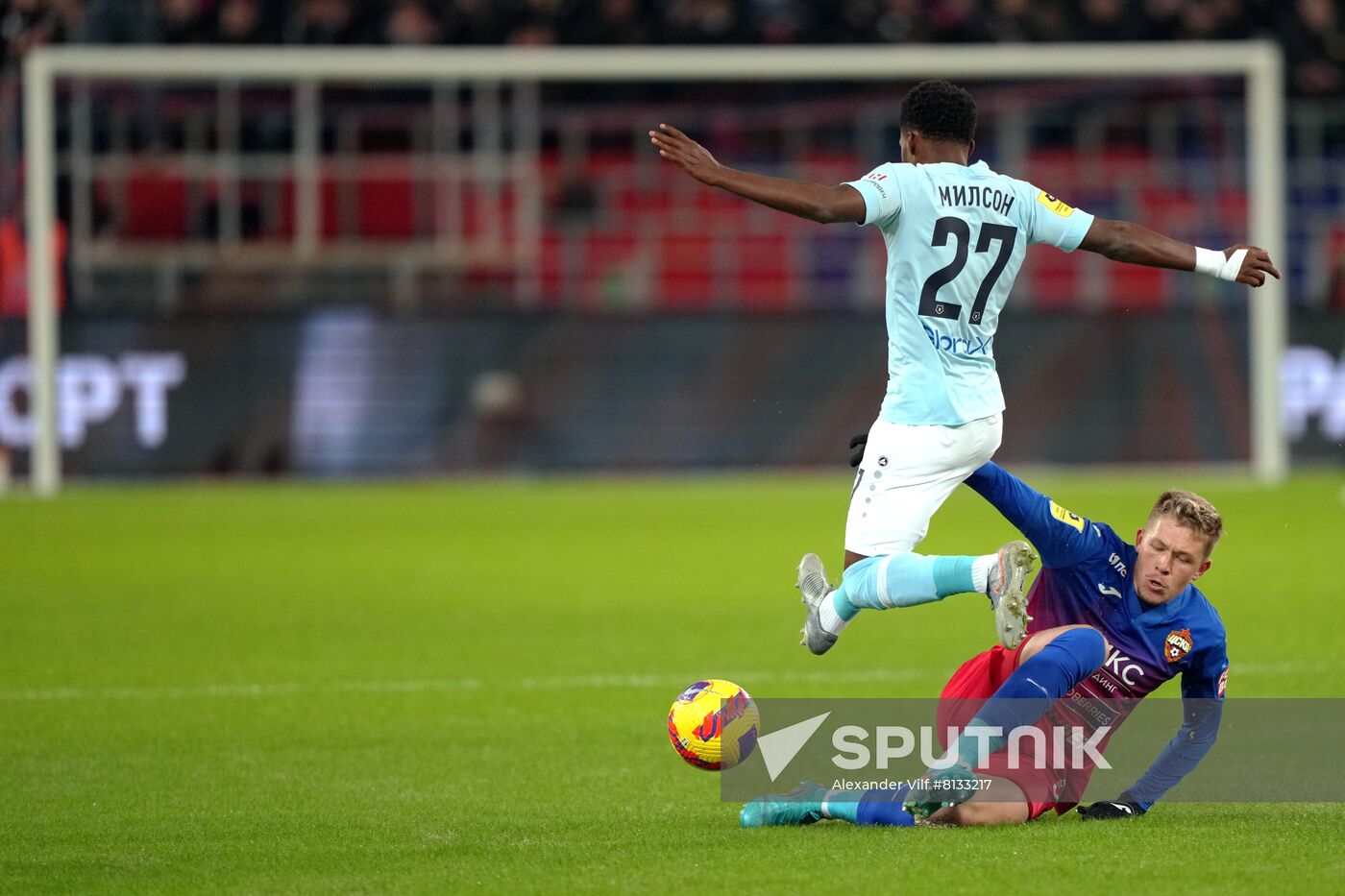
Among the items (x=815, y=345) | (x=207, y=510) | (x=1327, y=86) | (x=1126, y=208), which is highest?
(x=1327, y=86)

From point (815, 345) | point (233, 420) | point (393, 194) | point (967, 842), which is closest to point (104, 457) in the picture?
point (233, 420)

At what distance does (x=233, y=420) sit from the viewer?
802 inches

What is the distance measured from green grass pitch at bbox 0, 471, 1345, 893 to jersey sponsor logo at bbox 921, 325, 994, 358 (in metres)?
1.60

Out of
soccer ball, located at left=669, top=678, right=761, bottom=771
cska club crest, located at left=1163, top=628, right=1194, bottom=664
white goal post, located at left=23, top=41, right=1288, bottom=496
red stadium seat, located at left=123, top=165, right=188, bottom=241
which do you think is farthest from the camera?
red stadium seat, located at left=123, top=165, right=188, bottom=241

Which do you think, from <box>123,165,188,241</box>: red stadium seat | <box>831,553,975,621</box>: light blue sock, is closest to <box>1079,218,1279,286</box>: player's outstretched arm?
<box>831,553,975,621</box>: light blue sock

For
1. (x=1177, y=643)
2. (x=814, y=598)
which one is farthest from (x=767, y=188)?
(x=1177, y=643)

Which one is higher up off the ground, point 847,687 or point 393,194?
point 393,194

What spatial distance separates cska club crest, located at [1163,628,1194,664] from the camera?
5.81 metres

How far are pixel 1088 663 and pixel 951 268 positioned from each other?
148cm

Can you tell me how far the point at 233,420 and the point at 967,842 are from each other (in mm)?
15884

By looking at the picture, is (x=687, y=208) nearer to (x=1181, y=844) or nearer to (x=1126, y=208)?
(x=1126, y=208)

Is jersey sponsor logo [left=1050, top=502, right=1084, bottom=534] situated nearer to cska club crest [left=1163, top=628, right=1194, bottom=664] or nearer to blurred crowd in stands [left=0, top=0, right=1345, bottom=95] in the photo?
cska club crest [left=1163, top=628, right=1194, bottom=664]

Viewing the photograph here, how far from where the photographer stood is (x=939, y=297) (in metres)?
6.44

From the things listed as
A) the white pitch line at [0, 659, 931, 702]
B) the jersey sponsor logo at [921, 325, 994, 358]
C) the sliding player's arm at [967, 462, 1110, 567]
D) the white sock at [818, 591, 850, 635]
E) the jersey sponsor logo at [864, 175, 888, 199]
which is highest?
the jersey sponsor logo at [864, 175, 888, 199]
